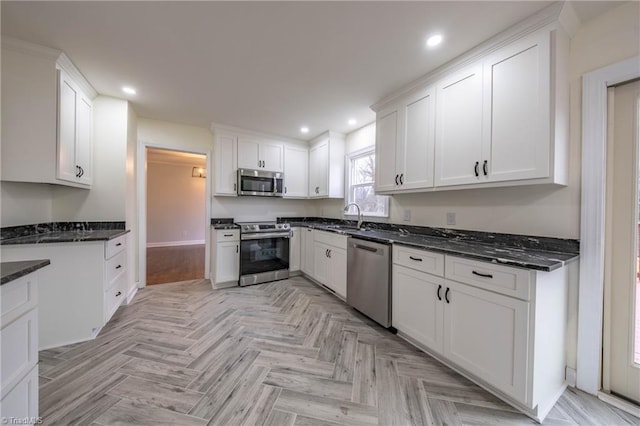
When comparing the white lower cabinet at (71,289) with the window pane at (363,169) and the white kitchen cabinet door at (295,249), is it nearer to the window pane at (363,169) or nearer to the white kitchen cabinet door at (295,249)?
the white kitchen cabinet door at (295,249)

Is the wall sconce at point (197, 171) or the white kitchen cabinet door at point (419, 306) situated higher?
the wall sconce at point (197, 171)

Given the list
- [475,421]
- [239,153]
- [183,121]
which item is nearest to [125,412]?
[475,421]

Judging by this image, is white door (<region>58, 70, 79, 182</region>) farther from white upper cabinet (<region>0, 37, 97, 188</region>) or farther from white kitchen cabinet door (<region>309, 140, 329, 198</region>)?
white kitchen cabinet door (<region>309, 140, 329, 198</region>)

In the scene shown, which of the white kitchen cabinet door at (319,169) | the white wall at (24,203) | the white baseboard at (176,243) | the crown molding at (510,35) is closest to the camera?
the crown molding at (510,35)

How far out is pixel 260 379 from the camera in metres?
1.66

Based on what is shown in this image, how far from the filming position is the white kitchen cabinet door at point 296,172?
14.0 ft

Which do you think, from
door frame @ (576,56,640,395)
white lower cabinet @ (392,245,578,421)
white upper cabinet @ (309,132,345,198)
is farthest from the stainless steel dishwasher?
white upper cabinet @ (309,132,345,198)

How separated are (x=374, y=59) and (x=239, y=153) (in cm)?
261

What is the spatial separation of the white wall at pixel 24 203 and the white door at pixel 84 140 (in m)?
0.41

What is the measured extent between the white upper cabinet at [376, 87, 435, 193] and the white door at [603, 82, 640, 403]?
1125mm

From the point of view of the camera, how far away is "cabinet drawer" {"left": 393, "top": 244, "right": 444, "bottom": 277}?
1.79 m

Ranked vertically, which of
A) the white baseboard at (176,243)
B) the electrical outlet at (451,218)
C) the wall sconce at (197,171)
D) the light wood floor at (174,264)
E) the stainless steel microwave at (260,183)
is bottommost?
the light wood floor at (174,264)

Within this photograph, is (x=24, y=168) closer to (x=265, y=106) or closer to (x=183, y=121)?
(x=183, y=121)

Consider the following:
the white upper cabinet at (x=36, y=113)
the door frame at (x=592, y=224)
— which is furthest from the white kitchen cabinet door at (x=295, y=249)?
the door frame at (x=592, y=224)
